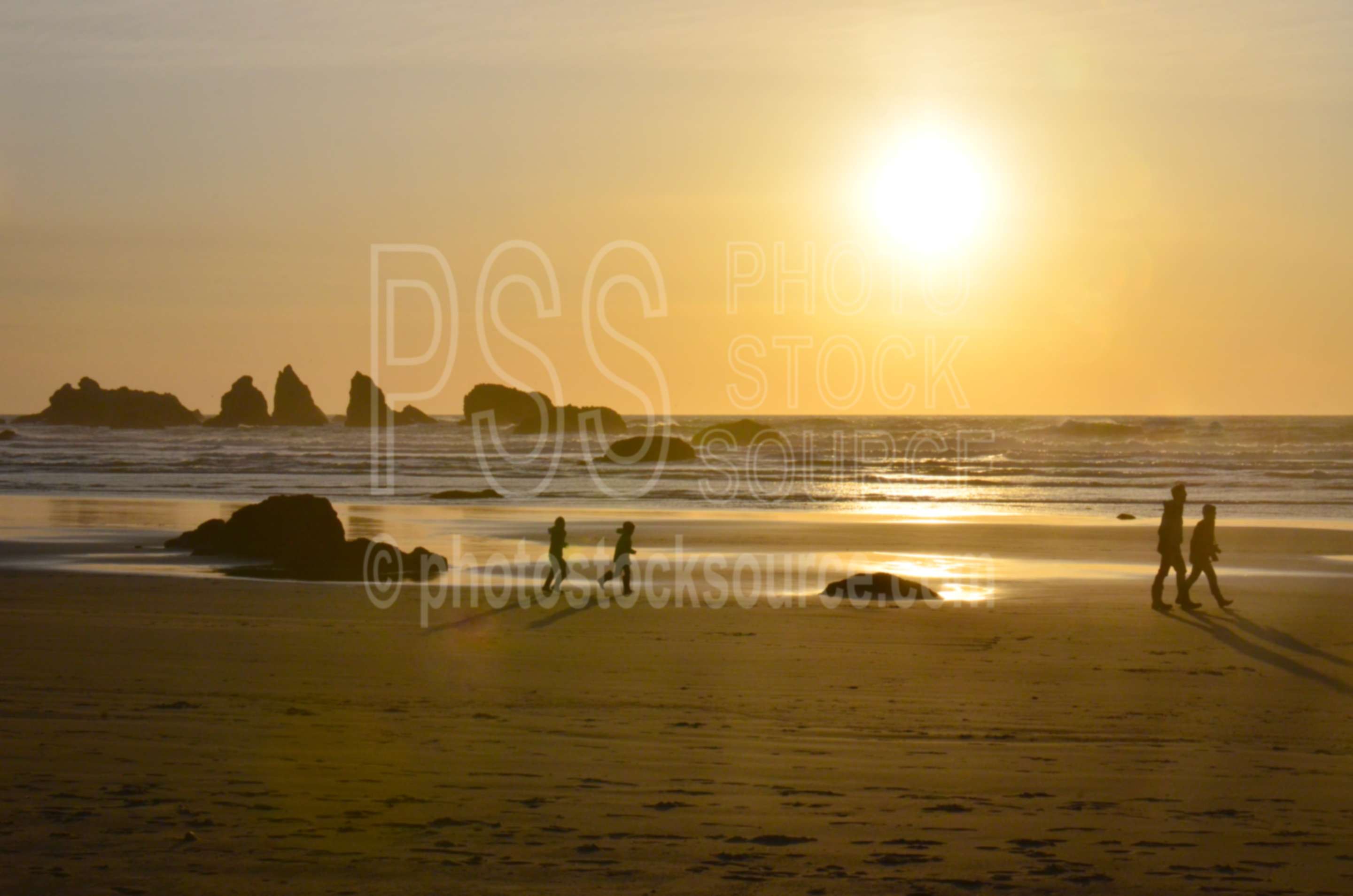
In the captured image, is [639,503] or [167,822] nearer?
[167,822]

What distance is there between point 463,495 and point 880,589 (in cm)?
2419

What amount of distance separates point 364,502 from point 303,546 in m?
16.7

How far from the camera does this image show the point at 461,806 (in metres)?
6.24

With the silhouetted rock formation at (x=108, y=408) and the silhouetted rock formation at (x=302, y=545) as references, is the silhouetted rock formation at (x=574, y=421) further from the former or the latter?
the silhouetted rock formation at (x=302, y=545)

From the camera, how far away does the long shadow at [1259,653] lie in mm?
9992

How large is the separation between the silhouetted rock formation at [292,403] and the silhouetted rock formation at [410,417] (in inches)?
397

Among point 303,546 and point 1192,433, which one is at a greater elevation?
point 1192,433

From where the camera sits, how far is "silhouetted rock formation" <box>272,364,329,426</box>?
14375 cm

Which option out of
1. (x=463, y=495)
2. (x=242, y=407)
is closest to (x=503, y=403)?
(x=242, y=407)

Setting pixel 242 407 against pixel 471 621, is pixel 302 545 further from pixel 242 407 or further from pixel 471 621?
pixel 242 407

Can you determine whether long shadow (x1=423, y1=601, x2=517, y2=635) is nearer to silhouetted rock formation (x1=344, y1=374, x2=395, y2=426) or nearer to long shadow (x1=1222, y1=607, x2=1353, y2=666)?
long shadow (x1=1222, y1=607, x2=1353, y2=666)

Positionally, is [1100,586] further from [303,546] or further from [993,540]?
[303,546]

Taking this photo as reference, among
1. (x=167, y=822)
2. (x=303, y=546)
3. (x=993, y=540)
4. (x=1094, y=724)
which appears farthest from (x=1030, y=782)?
→ (x=993, y=540)

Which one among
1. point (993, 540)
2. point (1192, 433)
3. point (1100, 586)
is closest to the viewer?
point (1100, 586)
